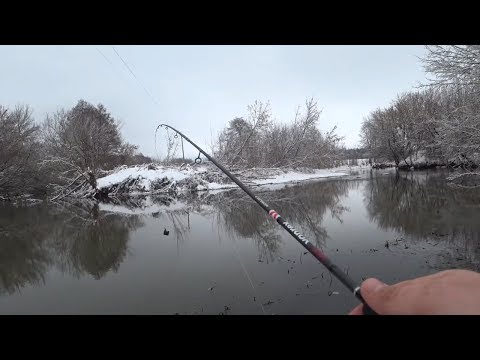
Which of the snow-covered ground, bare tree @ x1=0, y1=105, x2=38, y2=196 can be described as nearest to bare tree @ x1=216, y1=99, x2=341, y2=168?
the snow-covered ground

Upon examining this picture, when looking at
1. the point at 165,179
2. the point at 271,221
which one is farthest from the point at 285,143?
the point at 271,221

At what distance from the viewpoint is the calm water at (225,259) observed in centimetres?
502

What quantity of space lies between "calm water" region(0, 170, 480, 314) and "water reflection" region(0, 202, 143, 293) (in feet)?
0.13

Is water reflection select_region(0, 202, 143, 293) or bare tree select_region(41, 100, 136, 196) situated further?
bare tree select_region(41, 100, 136, 196)

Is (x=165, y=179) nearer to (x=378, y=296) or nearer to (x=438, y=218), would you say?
(x=438, y=218)

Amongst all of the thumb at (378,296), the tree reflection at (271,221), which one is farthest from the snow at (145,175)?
the thumb at (378,296)

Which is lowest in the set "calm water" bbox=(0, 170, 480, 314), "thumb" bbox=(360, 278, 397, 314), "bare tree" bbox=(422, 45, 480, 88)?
"calm water" bbox=(0, 170, 480, 314)

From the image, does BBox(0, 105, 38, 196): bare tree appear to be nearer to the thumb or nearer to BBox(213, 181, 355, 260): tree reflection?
BBox(213, 181, 355, 260): tree reflection

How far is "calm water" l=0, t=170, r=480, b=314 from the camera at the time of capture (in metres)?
5.02

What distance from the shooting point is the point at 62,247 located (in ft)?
30.1

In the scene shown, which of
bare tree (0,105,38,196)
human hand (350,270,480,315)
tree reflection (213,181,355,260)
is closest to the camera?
human hand (350,270,480,315)

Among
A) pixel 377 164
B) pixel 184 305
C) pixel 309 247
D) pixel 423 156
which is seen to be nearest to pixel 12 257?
pixel 184 305

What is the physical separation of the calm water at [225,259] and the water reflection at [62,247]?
40 millimetres
